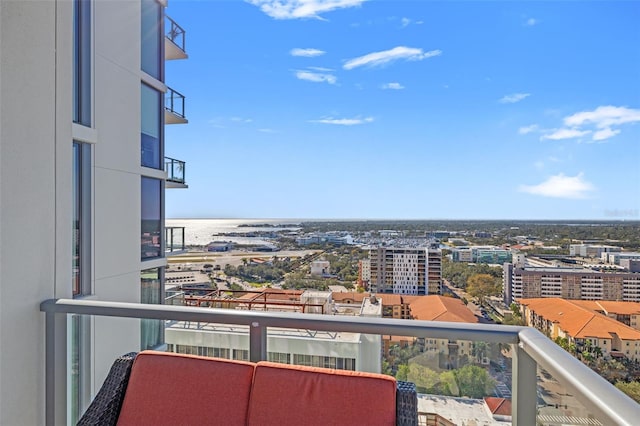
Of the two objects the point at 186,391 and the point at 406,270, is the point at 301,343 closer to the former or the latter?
the point at 186,391

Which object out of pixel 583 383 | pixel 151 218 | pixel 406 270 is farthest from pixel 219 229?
pixel 583 383

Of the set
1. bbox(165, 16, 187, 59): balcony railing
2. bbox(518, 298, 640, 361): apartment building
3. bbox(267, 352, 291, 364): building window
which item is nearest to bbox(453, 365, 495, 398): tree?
bbox(267, 352, 291, 364): building window

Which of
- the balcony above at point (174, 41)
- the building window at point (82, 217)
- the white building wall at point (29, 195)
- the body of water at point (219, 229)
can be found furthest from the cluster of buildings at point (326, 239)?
the white building wall at point (29, 195)

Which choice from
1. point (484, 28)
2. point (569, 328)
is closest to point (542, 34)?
point (484, 28)

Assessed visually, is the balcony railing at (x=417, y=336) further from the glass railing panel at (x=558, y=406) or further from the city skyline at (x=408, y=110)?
the city skyline at (x=408, y=110)

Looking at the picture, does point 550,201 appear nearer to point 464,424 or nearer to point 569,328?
point 569,328

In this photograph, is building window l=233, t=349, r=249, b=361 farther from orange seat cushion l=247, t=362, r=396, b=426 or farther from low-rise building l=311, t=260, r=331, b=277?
low-rise building l=311, t=260, r=331, b=277

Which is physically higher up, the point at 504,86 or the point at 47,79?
the point at 504,86
